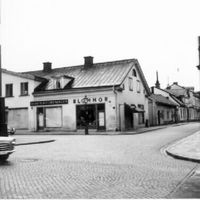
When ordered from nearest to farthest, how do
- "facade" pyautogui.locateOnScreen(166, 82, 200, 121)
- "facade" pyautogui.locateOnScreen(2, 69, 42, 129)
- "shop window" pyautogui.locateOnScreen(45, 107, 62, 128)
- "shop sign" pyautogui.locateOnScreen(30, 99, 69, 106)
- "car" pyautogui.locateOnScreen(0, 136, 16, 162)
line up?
"car" pyautogui.locateOnScreen(0, 136, 16, 162), "shop sign" pyautogui.locateOnScreen(30, 99, 69, 106), "shop window" pyautogui.locateOnScreen(45, 107, 62, 128), "facade" pyautogui.locateOnScreen(2, 69, 42, 129), "facade" pyautogui.locateOnScreen(166, 82, 200, 121)

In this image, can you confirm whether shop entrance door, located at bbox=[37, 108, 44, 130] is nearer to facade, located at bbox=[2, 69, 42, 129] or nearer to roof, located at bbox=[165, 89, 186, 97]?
facade, located at bbox=[2, 69, 42, 129]

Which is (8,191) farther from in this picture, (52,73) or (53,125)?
(52,73)

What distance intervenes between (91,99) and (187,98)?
136ft

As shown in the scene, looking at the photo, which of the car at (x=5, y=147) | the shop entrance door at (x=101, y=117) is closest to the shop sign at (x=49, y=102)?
the shop entrance door at (x=101, y=117)

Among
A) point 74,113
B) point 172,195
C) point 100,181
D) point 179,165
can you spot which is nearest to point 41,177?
point 100,181

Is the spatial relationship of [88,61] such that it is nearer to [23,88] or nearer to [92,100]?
[92,100]

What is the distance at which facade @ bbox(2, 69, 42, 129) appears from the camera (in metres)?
34.7

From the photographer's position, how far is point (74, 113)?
106 feet

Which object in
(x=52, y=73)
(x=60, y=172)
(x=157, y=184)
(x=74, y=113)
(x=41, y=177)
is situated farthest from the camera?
(x=52, y=73)

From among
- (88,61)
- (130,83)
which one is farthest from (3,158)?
Answer: (88,61)

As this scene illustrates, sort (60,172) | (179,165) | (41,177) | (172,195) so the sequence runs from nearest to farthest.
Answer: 1. (172,195)
2. (41,177)
3. (60,172)
4. (179,165)

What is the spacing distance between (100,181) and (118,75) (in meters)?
25.1

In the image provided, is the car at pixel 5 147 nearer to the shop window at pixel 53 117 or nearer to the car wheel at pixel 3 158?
the car wheel at pixel 3 158

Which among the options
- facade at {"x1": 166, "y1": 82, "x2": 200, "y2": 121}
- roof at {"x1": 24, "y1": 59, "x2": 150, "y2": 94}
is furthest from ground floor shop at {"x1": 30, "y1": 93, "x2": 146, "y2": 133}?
facade at {"x1": 166, "y1": 82, "x2": 200, "y2": 121}
